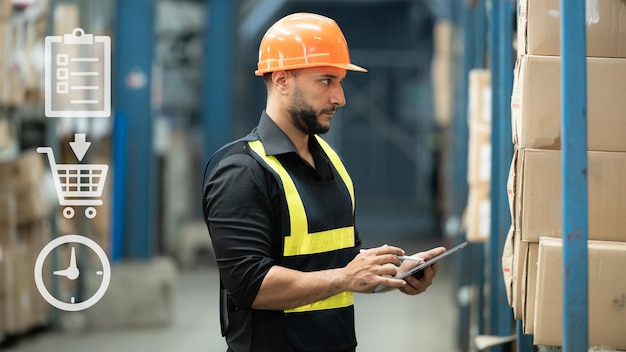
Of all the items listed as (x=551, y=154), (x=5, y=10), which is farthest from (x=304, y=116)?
(x=5, y=10)

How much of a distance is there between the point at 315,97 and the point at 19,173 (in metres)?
5.20

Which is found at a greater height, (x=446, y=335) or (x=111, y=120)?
(x=111, y=120)

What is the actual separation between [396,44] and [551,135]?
71.2 feet

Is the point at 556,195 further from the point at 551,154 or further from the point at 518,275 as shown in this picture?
the point at 518,275

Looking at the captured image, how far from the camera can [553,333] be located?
10.2 ft

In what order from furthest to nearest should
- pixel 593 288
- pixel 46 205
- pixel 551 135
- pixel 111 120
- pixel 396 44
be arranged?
pixel 396 44 < pixel 111 120 < pixel 46 205 < pixel 551 135 < pixel 593 288

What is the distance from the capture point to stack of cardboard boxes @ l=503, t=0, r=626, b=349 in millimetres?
3119

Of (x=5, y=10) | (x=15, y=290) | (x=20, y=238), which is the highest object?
(x=5, y=10)

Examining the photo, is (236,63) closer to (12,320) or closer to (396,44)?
(12,320)

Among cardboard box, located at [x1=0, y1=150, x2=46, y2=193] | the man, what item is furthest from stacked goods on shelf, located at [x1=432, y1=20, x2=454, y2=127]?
the man

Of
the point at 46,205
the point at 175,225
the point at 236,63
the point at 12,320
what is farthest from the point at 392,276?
the point at 236,63

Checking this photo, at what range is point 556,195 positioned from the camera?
334 cm

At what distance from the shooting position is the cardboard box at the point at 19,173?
7855 millimetres

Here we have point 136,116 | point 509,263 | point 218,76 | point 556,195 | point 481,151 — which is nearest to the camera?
point 556,195
